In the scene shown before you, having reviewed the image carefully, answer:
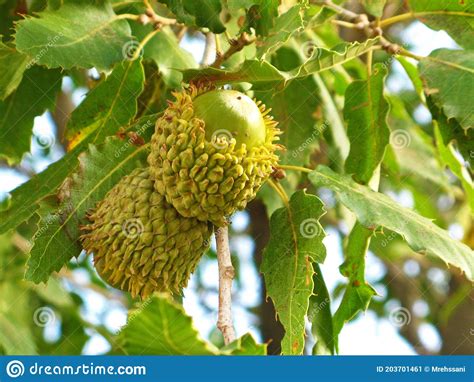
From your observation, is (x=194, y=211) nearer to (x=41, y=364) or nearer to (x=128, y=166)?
(x=128, y=166)

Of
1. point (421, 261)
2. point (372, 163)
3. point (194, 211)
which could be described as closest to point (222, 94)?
point (194, 211)

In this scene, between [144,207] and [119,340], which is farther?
[144,207]

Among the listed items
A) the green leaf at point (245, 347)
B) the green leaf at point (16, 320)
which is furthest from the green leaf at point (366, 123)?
the green leaf at point (16, 320)

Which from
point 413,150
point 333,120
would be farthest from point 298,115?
point 413,150

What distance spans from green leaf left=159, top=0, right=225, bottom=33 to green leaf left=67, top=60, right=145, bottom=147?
178mm

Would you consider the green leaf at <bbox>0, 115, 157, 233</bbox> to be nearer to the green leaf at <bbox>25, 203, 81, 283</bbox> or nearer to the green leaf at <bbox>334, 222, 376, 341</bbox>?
the green leaf at <bbox>25, 203, 81, 283</bbox>

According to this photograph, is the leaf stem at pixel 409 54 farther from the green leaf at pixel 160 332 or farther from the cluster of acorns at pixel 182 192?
the green leaf at pixel 160 332

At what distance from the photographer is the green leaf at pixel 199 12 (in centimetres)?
187

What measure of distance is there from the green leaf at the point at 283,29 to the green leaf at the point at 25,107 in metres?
0.72

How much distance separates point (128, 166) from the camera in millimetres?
1905

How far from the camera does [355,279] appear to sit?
202 cm

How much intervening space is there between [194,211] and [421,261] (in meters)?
2.38

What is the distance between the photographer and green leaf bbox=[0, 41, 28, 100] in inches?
77.6

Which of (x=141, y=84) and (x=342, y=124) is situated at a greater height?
(x=141, y=84)
